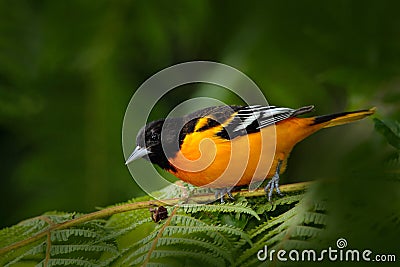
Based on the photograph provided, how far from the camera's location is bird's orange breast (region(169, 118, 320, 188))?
2.02m

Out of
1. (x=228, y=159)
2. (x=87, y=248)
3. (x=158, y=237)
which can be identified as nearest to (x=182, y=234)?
(x=158, y=237)

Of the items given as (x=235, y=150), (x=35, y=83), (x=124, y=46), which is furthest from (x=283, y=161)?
(x=35, y=83)

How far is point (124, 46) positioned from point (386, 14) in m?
1.61

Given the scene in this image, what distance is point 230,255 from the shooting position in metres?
1.59

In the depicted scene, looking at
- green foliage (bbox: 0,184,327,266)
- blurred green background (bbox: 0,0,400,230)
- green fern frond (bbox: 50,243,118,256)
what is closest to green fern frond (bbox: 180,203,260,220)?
green foliage (bbox: 0,184,327,266)

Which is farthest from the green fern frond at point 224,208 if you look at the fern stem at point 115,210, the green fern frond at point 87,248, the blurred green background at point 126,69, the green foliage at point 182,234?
the blurred green background at point 126,69

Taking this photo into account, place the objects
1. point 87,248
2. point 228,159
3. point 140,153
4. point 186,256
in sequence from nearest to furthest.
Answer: point 186,256
point 87,248
point 228,159
point 140,153

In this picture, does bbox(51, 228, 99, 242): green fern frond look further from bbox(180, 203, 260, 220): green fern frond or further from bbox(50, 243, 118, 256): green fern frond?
bbox(180, 203, 260, 220): green fern frond

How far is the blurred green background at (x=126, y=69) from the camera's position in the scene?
10.9 feet

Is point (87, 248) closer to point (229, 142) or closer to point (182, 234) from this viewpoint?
point (182, 234)

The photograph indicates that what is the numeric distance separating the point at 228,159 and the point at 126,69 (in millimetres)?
2345

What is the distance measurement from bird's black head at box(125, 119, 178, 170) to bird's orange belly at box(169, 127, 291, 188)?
11 cm

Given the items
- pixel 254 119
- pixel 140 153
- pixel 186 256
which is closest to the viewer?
pixel 186 256

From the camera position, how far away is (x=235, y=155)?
80.7 inches
